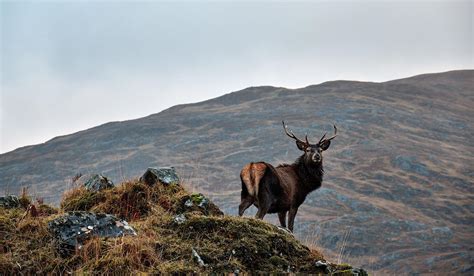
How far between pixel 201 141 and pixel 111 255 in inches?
5241

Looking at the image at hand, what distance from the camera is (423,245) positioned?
249ft

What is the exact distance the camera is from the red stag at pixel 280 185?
13422mm

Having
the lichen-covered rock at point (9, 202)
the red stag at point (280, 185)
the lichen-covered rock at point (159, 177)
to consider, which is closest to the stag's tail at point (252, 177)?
the red stag at point (280, 185)

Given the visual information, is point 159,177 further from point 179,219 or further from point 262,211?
point 262,211

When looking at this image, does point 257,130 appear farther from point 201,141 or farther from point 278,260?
point 278,260

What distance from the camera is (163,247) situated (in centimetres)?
788

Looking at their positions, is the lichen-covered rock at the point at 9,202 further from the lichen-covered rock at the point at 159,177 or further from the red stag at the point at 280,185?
the red stag at the point at 280,185

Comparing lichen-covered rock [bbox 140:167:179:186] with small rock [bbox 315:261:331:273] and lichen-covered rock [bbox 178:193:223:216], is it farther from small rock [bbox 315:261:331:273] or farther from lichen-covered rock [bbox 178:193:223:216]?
small rock [bbox 315:261:331:273]

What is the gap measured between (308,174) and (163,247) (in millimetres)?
8624

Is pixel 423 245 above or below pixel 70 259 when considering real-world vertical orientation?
below

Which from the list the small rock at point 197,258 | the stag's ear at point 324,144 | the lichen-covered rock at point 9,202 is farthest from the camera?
the stag's ear at point 324,144

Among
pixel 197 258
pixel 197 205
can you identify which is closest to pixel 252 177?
pixel 197 205

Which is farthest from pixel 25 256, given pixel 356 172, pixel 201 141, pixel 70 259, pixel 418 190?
pixel 201 141

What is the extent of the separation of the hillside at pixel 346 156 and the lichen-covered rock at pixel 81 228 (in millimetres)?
51771
